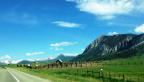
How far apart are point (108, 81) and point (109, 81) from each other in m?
0.48

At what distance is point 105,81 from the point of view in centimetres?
4472

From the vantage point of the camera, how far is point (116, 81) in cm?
4306

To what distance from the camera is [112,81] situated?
142 feet

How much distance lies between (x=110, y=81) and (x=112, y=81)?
227mm

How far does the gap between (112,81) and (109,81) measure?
0.40 metres

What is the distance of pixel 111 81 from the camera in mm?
43188

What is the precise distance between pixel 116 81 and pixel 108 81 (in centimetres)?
120

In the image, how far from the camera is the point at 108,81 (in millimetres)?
43938

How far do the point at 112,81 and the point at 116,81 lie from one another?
46cm

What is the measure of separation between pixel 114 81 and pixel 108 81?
2.90 ft

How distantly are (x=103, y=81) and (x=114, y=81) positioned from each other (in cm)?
A: 125

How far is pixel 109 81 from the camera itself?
143 ft

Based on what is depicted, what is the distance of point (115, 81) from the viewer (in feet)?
142

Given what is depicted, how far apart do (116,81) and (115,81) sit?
0.16 meters
